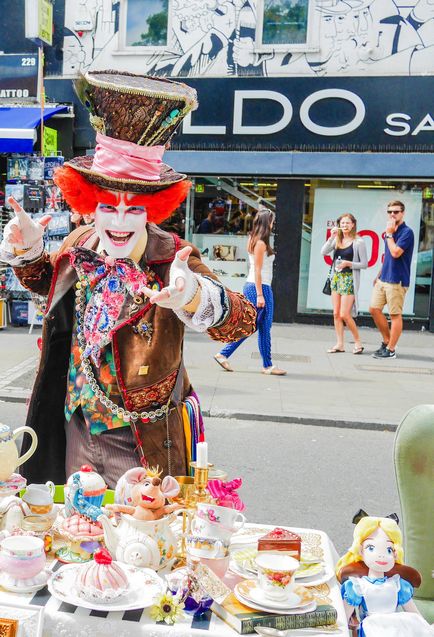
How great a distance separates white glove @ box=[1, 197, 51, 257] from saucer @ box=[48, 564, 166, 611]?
1.10m

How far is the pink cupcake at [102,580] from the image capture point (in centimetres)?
159

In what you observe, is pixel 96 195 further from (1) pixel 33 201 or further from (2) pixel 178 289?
(1) pixel 33 201

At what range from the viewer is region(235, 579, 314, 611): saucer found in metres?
1.62

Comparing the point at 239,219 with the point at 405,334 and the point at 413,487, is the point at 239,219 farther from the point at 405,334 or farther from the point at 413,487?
the point at 413,487

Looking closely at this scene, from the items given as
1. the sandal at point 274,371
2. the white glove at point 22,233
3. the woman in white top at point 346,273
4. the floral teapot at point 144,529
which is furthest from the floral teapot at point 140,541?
the woman in white top at point 346,273

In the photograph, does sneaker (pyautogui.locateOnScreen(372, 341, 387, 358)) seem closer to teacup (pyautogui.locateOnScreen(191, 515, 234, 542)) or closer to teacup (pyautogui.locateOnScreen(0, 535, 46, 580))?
teacup (pyautogui.locateOnScreen(191, 515, 234, 542))

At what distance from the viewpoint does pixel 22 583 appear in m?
1.65

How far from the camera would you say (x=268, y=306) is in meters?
7.60

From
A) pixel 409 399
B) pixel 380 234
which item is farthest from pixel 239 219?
pixel 409 399

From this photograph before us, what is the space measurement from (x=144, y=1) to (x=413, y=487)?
1082 cm

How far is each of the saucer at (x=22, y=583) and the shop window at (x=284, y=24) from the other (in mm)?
10609

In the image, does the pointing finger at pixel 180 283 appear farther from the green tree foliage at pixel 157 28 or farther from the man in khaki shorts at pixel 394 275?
the green tree foliage at pixel 157 28

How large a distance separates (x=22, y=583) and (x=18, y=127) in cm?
946

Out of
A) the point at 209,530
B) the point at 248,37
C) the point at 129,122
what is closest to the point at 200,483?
the point at 209,530
